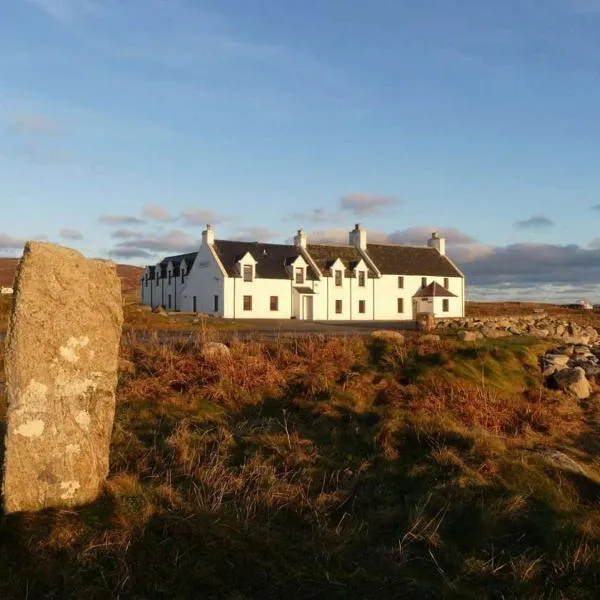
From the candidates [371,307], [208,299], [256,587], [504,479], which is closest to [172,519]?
[256,587]

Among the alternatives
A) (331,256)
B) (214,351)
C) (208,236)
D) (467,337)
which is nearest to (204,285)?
(208,236)

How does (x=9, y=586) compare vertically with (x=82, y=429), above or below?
below

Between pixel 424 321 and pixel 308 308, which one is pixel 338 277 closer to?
pixel 308 308

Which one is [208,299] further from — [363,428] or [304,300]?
[363,428]

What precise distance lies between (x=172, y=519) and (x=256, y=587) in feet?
3.71

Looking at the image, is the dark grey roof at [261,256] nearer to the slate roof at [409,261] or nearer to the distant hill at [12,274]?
the slate roof at [409,261]

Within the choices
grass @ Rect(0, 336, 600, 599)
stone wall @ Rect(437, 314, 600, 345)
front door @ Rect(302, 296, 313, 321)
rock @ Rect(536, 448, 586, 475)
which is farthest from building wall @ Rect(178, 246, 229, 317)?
rock @ Rect(536, 448, 586, 475)

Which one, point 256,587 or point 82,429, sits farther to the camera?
point 82,429

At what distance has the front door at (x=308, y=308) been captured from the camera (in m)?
55.3

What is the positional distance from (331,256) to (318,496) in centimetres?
5316

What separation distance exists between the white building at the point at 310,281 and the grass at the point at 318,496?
40.7 m

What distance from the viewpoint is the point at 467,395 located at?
1202 centimetres

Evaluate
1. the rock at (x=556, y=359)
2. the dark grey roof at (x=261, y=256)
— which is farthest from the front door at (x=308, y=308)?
the rock at (x=556, y=359)

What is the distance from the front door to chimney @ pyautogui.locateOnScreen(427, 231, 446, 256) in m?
18.8
